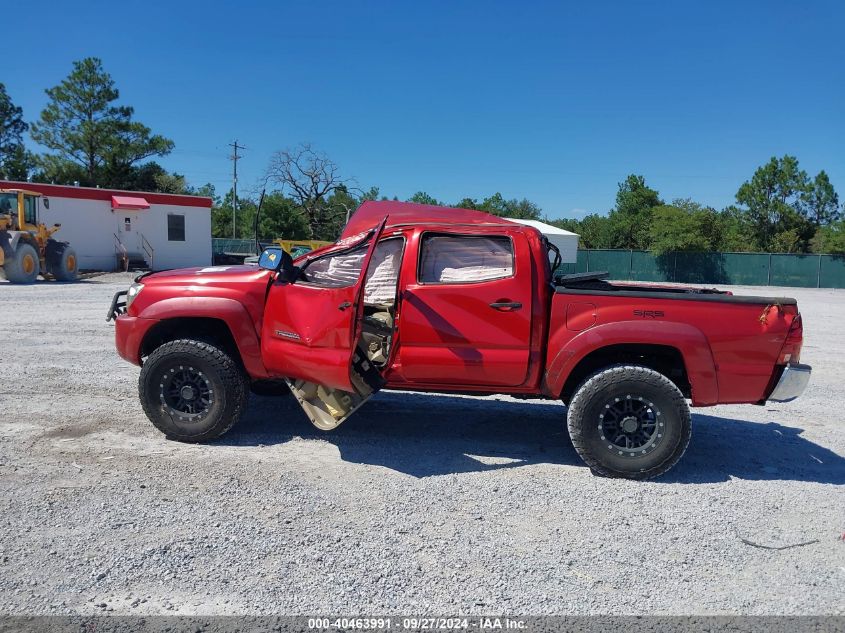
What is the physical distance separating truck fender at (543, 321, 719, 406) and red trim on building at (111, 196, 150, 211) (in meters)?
32.4

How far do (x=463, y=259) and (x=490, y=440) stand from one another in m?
1.68

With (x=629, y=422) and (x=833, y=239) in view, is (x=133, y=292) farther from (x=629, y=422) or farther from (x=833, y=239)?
(x=833, y=239)

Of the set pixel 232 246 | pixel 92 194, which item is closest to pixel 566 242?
pixel 232 246

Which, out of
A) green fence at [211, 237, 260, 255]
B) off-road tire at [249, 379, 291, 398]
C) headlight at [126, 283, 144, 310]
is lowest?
off-road tire at [249, 379, 291, 398]

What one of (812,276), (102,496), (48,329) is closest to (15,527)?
(102,496)

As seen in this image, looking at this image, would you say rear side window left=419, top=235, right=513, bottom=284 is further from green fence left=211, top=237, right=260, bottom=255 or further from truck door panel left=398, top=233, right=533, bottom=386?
green fence left=211, top=237, right=260, bottom=255

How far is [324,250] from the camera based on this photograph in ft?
18.2

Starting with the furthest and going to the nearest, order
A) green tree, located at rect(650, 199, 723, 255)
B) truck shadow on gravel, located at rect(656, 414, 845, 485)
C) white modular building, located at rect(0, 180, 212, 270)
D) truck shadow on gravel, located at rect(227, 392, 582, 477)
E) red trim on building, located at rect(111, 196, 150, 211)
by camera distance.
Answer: green tree, located at rect(650, 199, 723, 255), red trim on building, located at rect(111, 196, 150, 211), white modular building, located at rect(0, 180, 212, 270), truck shadow on gravel, located at rect(227, 392, 582, 477), truck shadow on gravel, located at rect(656, 414, 845, 485)

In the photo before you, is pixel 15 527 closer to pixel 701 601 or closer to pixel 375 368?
pixel 375 368

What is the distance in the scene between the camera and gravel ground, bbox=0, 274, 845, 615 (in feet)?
10.9

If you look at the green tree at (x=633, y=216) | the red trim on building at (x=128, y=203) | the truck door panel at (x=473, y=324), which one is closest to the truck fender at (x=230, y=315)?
the truck door panel at (x=473, y=324)

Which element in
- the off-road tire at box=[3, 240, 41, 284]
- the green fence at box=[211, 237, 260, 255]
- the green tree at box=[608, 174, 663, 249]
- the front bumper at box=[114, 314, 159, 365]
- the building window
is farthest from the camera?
the green tree at box=[608, 174, 663, 249]

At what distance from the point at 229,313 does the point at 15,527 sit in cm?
218

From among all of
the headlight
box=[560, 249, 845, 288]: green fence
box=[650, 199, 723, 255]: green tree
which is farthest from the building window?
the headlight
